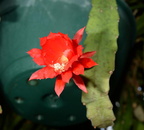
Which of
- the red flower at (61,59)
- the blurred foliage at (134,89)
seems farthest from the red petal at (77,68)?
the blurred foliage at (134,89)

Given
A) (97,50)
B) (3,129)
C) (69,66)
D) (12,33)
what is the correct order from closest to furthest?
(69,66) → (97,50) → (12,33) → (3,129)

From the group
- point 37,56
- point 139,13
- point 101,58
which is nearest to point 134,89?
point 139,13

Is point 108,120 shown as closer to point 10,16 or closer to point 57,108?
point 57,108

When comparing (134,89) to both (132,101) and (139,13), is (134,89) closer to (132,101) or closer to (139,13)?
(132,101)

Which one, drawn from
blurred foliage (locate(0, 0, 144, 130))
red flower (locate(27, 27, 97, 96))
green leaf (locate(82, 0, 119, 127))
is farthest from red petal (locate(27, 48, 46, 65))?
blurred foliage (locate(0, 0, 144, 130))

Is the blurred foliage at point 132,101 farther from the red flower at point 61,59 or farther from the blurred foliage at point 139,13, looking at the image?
the red flower at point 61,59

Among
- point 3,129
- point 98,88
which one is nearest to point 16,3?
point 98,88

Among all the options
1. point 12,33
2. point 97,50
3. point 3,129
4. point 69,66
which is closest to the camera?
point 69,66
